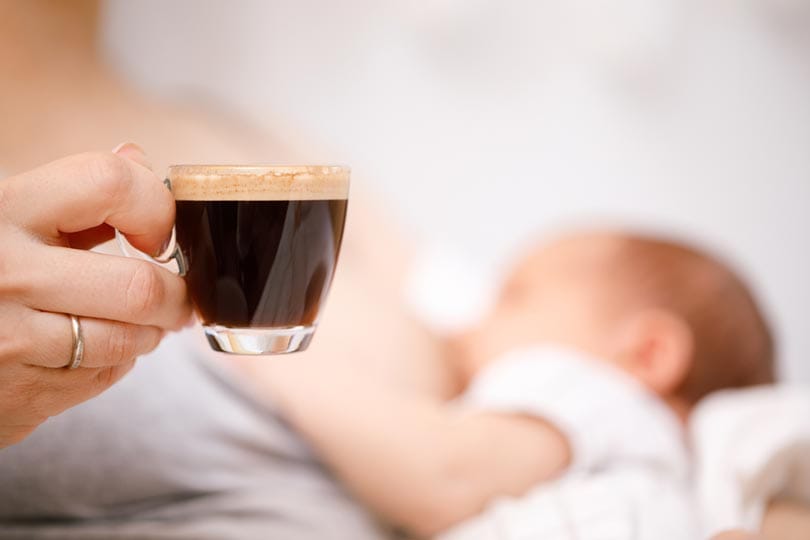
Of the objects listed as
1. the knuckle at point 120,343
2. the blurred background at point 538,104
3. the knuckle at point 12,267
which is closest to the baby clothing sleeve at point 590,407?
the knuckle at point 120,343

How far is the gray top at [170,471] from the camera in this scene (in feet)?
3.48

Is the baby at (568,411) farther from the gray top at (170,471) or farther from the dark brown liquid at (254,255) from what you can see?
the dark brown liquid at (254,255)

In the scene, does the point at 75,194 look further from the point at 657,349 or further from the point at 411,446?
the point at 657,349

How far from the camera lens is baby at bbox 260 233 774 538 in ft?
3.93

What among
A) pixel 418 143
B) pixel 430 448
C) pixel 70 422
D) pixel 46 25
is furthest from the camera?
pixel 418 143

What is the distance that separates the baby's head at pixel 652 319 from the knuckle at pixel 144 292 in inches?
42.9

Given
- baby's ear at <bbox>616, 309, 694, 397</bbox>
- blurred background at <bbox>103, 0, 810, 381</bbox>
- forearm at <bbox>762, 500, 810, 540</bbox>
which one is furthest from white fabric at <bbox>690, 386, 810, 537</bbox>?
blurred background at <bbox>103, 0, 810, 381</bbox>

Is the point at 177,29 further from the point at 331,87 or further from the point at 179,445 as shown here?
the point at 179,445

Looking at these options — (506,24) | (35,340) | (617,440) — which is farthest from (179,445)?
(506,24)

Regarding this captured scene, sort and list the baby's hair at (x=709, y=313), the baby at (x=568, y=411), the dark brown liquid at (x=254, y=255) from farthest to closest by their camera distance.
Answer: the baby's hair at (x=709, y=313) < the baby at (x=568, y=411) < the dark brown liquid at (x=254, y=255)

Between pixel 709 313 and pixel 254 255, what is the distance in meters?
1.15

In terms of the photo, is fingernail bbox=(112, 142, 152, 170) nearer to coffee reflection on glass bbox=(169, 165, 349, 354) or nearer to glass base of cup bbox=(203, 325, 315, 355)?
coffee reflection on glass bbox=(169, 165, 349, 354)

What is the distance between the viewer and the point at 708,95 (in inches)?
104

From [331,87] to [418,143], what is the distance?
32 cm
